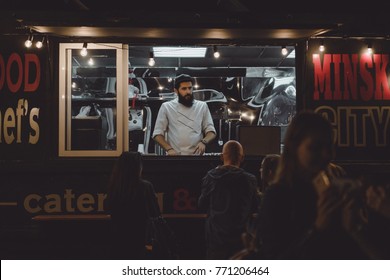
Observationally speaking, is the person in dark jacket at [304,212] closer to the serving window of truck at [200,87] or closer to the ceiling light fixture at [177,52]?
the serving window of truck at [200,87]

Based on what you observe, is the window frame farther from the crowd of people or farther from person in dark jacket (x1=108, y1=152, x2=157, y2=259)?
the crowd of people

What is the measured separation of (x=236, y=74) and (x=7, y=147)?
572 centimetres

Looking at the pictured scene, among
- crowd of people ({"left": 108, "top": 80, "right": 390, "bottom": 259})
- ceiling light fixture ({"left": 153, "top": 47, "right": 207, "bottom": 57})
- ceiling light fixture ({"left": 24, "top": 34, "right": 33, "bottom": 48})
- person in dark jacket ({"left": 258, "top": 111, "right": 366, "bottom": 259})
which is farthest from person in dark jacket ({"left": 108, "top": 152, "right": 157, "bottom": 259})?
ceiling light fixture ({"left": 153, "top": 47, "right": 207, "bottom": 57})

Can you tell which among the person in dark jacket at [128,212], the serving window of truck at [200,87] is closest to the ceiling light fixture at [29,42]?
the serving window of truck at [200,87]

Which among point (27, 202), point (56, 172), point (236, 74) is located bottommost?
point (27, 202)

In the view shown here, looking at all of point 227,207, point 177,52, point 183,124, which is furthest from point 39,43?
point 227,207

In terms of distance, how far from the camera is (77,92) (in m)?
9.85

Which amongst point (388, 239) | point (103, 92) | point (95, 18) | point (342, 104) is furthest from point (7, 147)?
point (388, 239)

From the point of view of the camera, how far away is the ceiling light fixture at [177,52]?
9.15 metres

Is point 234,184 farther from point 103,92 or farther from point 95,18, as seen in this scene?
point 103,92

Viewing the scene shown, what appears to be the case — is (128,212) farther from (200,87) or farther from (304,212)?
(200,87)

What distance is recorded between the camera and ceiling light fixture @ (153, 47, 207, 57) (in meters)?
9.15

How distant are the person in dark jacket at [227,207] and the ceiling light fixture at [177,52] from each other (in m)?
4.79

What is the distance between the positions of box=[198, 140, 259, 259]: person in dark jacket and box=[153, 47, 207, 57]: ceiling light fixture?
4.79m
